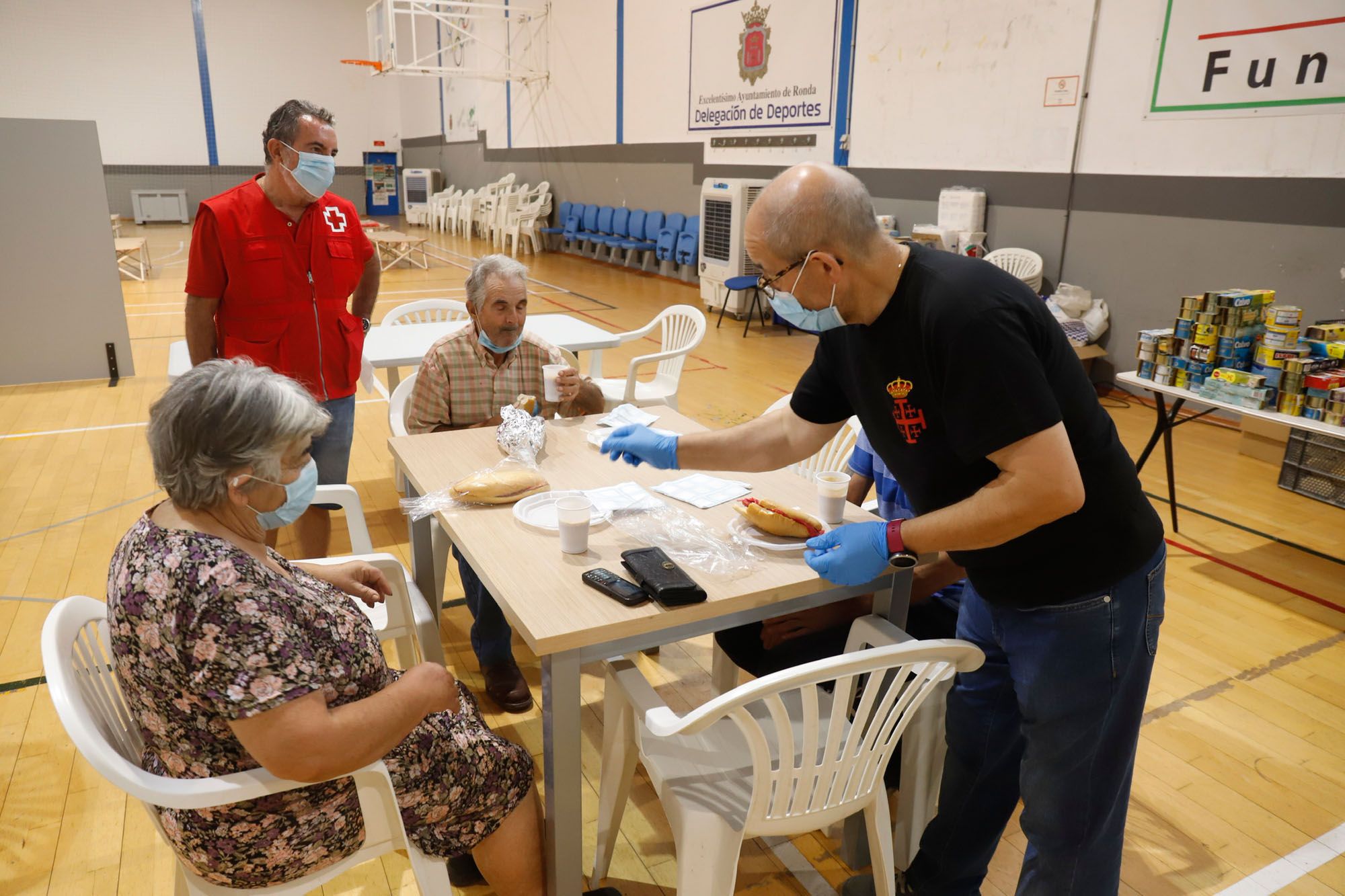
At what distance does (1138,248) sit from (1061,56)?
1498 mm

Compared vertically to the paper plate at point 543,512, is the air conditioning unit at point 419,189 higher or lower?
higher

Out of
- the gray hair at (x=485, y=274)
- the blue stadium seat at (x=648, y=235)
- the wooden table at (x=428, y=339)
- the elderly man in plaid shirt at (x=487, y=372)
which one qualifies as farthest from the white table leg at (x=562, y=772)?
the blue stadium seat at (x=648, y=235)

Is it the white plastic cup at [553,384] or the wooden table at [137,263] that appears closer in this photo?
the white plastic cup at [553,384]

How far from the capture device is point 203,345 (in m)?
2.79

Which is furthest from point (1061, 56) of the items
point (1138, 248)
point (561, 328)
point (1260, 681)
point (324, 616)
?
point (324, 616)

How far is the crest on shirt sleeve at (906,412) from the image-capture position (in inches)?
57.0

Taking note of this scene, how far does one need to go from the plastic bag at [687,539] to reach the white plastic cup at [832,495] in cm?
23

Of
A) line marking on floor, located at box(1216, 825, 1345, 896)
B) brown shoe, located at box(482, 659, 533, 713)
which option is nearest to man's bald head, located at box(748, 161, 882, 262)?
brown shoe, located at box(482, 659, 533, 713)

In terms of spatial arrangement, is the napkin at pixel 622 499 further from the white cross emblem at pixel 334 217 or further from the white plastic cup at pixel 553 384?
the white cross emblem at pixel 334 217

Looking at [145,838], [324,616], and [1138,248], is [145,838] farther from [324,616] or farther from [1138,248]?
Answer: [1138,248]

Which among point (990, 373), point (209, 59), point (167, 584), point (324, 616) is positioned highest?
point (209, 59)

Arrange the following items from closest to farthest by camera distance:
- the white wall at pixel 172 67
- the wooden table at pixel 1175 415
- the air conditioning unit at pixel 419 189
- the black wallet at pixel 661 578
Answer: the black wallet at pixel 661 578 → the wooden table at pixel 1175 415 → the white wall at pixel 172 67 → the air conditioning unit at pixel 419 189

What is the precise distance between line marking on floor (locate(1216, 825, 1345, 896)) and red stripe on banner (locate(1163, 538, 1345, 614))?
56.6 inches

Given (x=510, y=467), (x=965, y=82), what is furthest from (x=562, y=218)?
(x=510, y=467)
